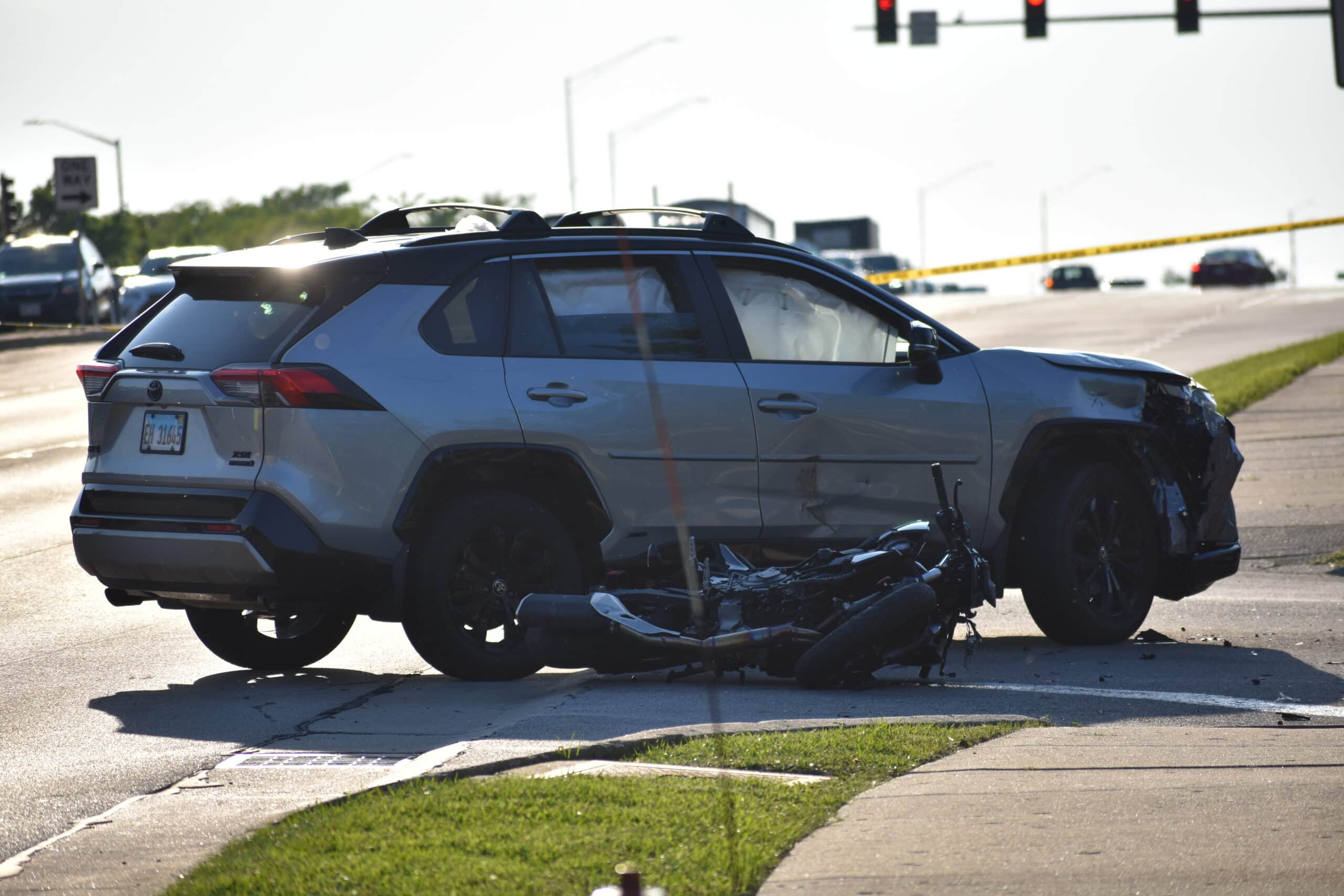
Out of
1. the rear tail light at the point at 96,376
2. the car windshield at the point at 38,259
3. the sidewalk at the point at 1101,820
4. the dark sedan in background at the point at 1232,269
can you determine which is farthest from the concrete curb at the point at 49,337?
the dark sedan in background at the point at 1232,269

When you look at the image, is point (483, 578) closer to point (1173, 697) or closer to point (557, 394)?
point (557, 394)

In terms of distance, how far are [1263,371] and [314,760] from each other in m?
22.7

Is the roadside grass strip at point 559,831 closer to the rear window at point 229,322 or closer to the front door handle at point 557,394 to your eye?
the front door handle at point 557,394

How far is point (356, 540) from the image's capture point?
25.4 ft

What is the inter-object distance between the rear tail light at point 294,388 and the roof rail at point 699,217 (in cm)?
158

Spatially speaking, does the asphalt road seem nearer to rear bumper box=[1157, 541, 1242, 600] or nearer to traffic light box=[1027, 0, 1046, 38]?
rear bumper box=[1157, 541, 1242, 600]

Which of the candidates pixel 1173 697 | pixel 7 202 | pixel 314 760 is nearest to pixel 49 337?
pixel 7 202

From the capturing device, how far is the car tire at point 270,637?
8734 millimetres

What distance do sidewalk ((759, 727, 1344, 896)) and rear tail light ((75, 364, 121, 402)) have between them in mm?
4006

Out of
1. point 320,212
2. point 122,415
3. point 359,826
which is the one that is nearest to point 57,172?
point 122,415

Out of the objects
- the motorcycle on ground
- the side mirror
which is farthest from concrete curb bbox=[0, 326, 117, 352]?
the motorcycle on ground

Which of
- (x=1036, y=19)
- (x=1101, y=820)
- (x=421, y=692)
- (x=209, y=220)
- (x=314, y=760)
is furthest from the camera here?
(x=209, y=220)

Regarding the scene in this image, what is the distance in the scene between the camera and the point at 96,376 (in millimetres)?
8133

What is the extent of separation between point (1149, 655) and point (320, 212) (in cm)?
9854
